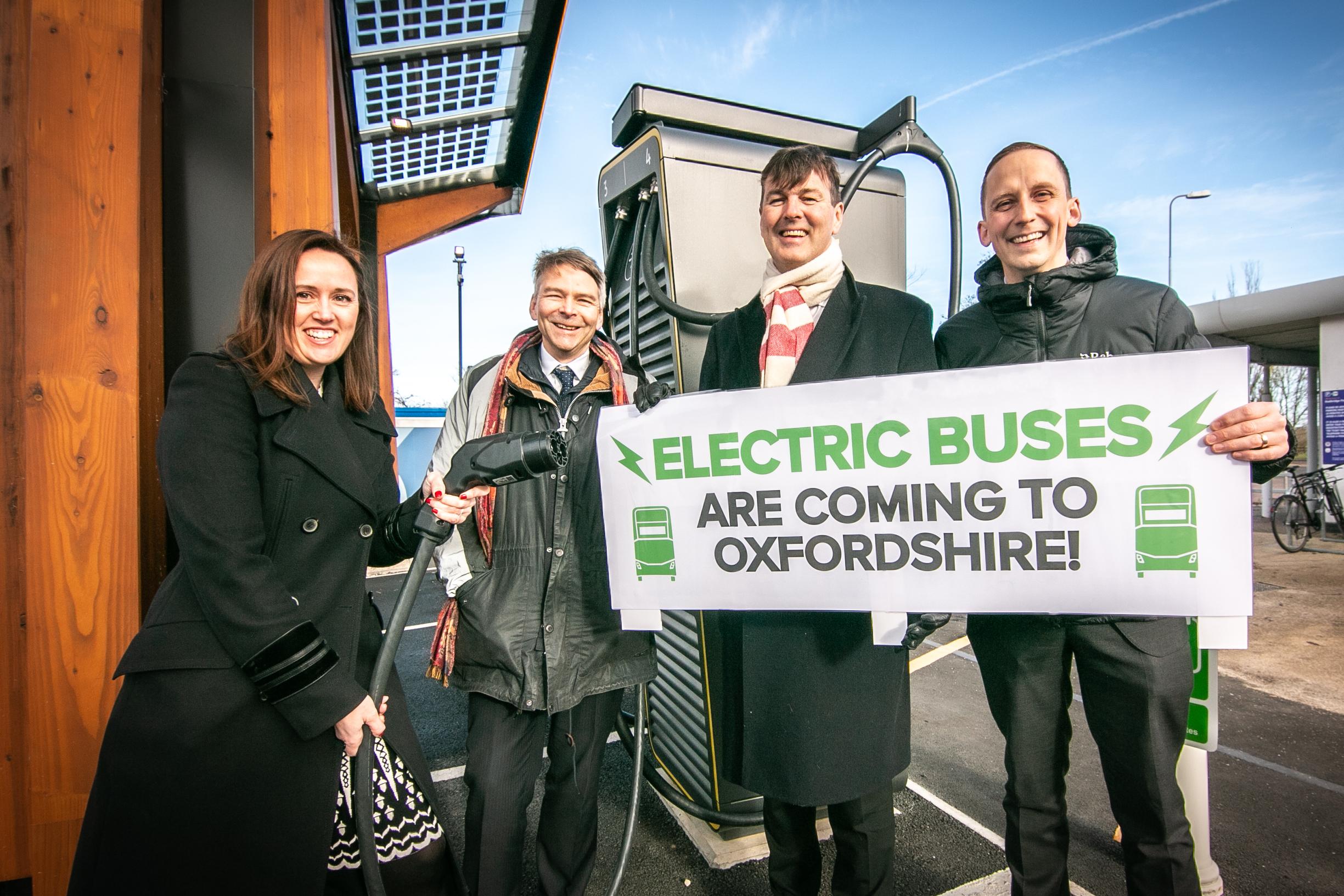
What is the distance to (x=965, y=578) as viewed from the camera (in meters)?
1.40

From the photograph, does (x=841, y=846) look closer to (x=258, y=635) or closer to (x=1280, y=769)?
(x=258, y=635)

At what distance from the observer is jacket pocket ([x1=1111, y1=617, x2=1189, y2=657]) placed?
147 cm

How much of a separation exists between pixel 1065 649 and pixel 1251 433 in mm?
636

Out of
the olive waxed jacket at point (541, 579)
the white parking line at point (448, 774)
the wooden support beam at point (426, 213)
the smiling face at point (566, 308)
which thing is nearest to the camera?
the olive waxed jacket at point (541, 579)

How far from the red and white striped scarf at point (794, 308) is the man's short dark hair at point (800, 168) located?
16cm

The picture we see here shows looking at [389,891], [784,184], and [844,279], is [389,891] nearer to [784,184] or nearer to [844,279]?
[844,279]

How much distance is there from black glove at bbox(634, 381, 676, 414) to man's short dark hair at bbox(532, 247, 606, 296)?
18.9 inches

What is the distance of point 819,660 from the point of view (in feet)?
5.09

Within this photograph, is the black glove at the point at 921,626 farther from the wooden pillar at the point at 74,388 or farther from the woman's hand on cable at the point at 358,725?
the wooden pillar at the point at 74,388

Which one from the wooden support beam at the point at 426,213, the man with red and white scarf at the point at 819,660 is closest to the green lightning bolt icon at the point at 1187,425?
the man with red and white scarf at the point at 819,660

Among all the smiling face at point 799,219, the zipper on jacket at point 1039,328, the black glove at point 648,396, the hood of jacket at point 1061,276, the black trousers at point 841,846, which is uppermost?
the smiling face at point 799,219

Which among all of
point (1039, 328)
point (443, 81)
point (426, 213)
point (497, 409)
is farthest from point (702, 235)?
point (426, 213)

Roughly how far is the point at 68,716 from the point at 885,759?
7.06 ft

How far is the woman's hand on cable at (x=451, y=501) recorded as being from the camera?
1.46 meters
